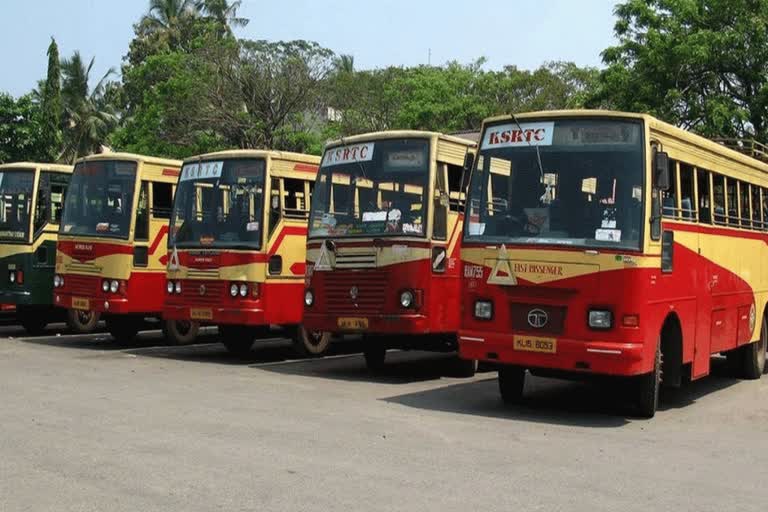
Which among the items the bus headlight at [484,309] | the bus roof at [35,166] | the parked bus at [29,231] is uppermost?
the bus roof at [35,166]

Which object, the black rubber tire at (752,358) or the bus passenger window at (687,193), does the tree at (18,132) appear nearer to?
the black rubber tire at (752,358)

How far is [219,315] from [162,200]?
322 centimetres

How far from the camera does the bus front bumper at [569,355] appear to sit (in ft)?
32.6

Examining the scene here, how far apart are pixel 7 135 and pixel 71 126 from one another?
1064cm

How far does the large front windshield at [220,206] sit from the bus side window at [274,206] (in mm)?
148

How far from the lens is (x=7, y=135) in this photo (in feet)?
143

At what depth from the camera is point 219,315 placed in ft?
50.4

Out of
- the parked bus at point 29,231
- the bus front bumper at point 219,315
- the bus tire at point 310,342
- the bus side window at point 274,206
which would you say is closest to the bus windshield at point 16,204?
the parked bus at point 29,231

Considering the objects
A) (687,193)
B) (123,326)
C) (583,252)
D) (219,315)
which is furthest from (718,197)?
(123,326)

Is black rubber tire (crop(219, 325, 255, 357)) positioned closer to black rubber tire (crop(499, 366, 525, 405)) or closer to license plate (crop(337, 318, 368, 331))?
license plate (crop(337, 318, 368, 331))

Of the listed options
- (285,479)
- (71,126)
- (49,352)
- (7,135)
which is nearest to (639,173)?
(285,479)

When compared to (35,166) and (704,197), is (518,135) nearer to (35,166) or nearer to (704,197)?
(704,197)

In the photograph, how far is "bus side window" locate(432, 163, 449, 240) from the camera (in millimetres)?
13305

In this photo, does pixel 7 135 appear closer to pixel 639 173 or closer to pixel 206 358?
pixel 206 358
